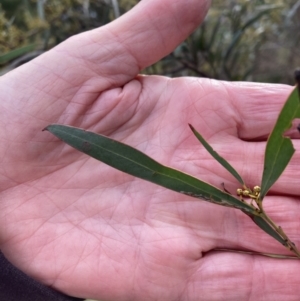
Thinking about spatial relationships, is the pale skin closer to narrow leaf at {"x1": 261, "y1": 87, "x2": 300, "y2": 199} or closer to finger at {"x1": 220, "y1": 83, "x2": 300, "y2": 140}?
finger at {"x1": 220, "y1": 83, "x2": 300, "y2": 140}

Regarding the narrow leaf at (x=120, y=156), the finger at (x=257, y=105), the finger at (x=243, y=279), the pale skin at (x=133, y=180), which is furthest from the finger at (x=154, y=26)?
the finger at (x=243, y=279)

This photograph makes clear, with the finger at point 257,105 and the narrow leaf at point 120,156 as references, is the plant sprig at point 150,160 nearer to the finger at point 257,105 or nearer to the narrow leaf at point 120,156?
the narrow leaf at point 120,156

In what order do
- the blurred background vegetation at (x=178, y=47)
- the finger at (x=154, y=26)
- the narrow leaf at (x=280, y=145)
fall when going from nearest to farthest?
the narrow leaf at (x=280, y=145), the finger at (x=154, y=26), the blurred background vegetation at (x=178, y=47)

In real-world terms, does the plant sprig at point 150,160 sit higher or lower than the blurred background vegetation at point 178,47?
higher

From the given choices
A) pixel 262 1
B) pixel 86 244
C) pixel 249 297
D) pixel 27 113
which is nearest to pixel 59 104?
pixel 27 113

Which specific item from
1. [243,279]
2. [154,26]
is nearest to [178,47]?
[154,26]
